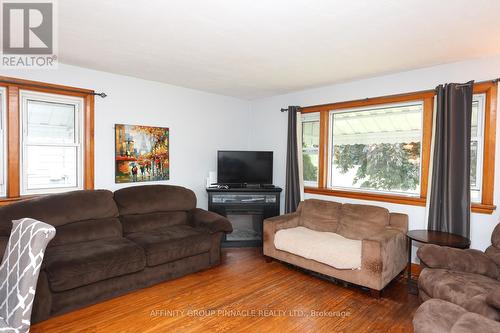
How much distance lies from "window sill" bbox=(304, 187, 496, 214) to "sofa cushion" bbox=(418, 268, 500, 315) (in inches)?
36.8

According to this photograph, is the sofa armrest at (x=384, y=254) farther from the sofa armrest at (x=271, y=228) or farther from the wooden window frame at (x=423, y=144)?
the sofa armrest at (x=271, y=228)

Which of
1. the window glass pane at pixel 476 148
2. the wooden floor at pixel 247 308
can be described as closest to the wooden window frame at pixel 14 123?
the wooden floor at pixel 247 308

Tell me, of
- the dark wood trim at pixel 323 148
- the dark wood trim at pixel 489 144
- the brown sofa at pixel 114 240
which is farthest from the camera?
the dark wood trim at pixel 323 148

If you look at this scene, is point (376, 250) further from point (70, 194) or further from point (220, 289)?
point (70, 194)

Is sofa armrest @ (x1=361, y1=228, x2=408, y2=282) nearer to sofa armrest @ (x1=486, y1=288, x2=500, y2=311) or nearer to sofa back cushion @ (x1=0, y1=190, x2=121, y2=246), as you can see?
sofa armrest @ (x1=486, y1=288, x2=500, y2=311)

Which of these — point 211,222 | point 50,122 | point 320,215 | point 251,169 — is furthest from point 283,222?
point 50,122

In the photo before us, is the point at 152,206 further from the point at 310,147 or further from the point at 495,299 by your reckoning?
the point at 495,299

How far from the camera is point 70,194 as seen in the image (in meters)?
3.17

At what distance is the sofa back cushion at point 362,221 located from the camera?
3393 mm

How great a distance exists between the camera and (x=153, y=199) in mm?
3781

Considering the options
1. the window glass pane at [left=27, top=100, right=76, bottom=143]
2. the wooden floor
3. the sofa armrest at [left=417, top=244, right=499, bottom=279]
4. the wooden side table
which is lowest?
the wooden floor

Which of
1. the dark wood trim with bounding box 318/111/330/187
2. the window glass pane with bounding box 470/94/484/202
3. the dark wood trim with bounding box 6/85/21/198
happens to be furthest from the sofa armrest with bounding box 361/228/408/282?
Answer: the dark wood trim with bounding box 6/85/21/198

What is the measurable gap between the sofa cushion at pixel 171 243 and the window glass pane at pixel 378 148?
218 cm

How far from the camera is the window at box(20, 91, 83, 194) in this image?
322 centimetres
